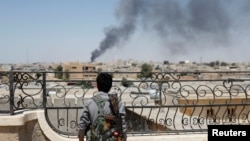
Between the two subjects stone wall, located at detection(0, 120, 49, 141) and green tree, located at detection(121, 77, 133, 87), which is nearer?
stone wall, located at detection(0, 120, 49, 141)

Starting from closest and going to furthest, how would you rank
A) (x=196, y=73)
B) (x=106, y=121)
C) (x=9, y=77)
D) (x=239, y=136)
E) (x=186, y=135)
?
(x=106, y=121) → (x=239, y=136) → (x=9, y=77) → (x=186, y=135) → (x=196, y=73)

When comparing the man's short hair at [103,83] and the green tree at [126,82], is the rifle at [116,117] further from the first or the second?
the green tree at [126,82]

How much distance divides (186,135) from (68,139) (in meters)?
2.00

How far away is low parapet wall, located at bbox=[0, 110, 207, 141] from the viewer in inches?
210

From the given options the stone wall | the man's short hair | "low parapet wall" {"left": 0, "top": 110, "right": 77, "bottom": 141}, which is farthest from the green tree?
the man's short hair

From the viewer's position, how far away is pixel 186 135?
A: 20.1 feet

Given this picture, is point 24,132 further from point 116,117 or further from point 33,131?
point 116,117

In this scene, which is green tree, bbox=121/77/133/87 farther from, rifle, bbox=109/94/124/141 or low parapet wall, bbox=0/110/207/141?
rifle, bbox=109/94/124/141

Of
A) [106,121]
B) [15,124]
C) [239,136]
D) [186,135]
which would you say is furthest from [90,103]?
[186,135]

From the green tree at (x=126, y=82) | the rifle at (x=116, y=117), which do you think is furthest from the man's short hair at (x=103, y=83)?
the green tree at (x=126, y=82)

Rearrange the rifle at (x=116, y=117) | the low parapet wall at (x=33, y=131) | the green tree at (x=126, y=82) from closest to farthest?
the rifle at (x=116, y=117), the low parapet wall at (x=33, y=131), the green tree at (x=126, y=82)

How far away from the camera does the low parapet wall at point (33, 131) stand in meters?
5.32

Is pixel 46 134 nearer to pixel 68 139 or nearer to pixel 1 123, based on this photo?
pixel 68 139

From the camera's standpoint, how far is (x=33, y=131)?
5.70m
